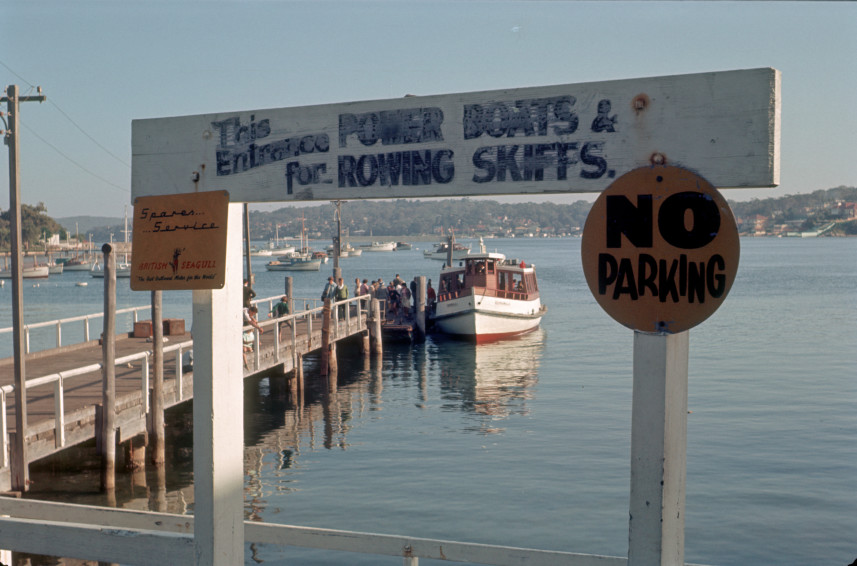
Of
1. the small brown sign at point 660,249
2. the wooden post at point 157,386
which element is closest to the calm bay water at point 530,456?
the wooden post at point 157,386

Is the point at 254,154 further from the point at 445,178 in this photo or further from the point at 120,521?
the point at 120,521

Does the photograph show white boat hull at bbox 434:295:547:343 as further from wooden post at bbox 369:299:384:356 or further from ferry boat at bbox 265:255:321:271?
→ ferry boat at bbox 265:255:321:271

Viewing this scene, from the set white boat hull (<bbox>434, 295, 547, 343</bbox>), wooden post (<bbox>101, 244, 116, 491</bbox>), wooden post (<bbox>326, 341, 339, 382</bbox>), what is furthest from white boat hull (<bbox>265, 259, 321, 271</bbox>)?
wooden post (<bbox>101, 244, 116, 491</bbox>)

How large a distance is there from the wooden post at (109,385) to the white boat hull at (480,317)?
22.9 m

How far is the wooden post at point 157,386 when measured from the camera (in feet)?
46.9

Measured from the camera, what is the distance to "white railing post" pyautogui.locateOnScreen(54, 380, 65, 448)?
11.4 metres

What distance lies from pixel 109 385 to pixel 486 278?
24.6m

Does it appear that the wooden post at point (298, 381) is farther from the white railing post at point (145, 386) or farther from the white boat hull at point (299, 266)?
the white boat hull at point (299, 266)

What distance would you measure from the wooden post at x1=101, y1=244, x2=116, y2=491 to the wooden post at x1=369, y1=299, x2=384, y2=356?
17.7 m

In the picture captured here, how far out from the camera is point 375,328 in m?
31.9

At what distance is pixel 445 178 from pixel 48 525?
250 cm

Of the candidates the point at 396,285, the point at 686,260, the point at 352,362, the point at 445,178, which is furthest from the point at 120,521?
the point at 396,285

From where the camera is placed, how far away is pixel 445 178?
3.51m


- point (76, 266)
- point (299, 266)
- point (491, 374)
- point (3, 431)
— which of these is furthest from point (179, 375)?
point (76, 266)
